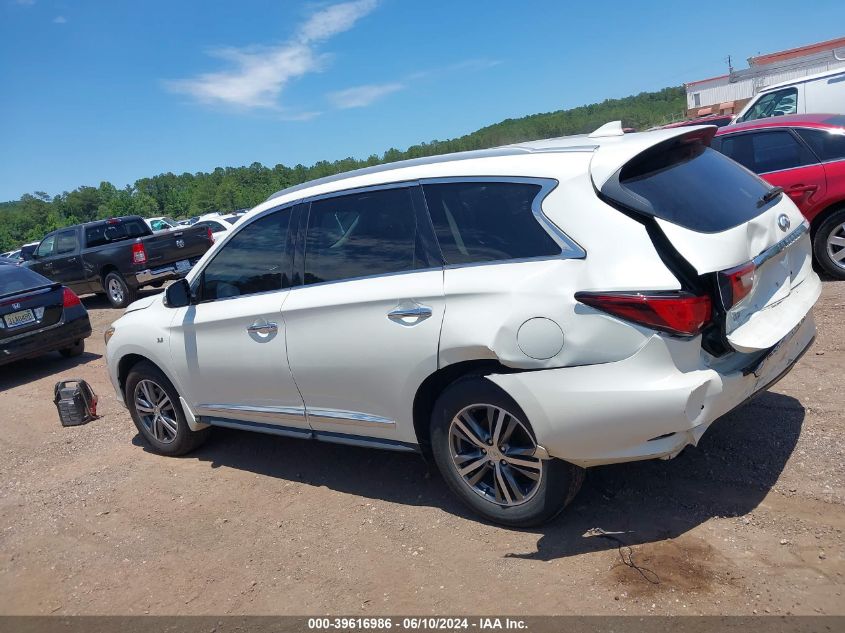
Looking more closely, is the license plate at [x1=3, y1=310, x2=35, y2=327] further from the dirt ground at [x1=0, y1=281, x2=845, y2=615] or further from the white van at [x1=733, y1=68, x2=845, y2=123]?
the white van at [x1=733, y1=68, x2=845, y2=123]

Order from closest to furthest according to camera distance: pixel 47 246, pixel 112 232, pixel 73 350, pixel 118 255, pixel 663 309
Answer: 1. pixel 663 309
2. pixel 73 350
3. pixel 118 255
4. pixel 112 232
5. pixel 47 246

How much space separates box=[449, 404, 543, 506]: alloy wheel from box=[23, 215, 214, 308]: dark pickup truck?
11.2m

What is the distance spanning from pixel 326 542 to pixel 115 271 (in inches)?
483

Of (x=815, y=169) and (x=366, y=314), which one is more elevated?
(x=815, y=169)

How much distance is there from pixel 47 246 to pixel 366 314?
48.2ft

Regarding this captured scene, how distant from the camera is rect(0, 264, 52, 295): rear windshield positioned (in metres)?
9.48

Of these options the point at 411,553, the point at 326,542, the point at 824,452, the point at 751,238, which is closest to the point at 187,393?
the point at 326,542

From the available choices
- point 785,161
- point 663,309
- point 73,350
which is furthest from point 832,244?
point 73,350

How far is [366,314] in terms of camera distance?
3812mm

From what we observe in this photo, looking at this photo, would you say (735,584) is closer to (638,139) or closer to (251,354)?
(638,139)

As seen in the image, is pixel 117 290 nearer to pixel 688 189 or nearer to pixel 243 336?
pixel 243 336

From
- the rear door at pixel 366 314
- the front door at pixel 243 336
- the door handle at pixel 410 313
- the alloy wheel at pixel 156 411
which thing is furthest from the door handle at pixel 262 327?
the alloy wheel at pixel 156 411

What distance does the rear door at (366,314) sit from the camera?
3.63 m
